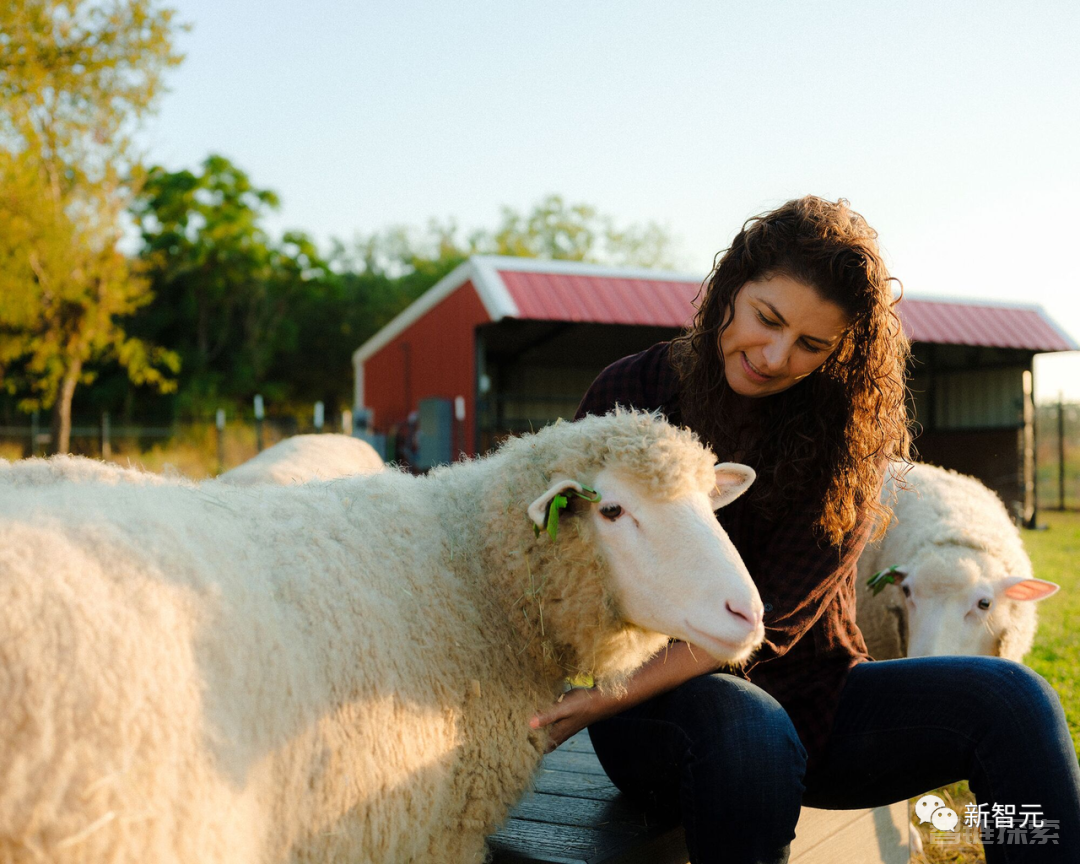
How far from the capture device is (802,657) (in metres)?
2.33

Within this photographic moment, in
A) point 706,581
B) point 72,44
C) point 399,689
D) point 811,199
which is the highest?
point 72,44

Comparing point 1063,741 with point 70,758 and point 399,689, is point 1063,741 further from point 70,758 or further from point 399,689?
point 70,758

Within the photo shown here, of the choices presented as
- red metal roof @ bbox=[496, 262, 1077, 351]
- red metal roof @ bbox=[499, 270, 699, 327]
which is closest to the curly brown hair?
red metal roof @ bbox=[496, 262, 1077, 351]

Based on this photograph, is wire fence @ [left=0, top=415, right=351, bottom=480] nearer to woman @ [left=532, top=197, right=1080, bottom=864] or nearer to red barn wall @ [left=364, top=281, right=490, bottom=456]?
red barn wall @ [left=364, top=281, right=490, bottom=456]

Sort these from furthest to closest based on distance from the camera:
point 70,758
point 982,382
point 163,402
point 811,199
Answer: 1. point 163,402
2. point 982,382
3. point 811,199
4. point 70,758

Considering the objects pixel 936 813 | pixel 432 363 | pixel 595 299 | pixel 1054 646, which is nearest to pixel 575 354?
pixel 432 363

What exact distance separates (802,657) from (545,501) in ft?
2.98

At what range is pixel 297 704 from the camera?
1633 millimetres

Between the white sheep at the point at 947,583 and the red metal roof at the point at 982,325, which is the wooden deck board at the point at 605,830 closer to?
the white sheep at the point at 947,583

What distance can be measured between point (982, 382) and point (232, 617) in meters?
20.3

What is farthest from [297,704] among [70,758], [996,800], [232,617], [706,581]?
[996,800]

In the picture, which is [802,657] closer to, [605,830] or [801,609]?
[801,609]

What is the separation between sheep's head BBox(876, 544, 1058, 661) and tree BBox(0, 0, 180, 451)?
15113 mm

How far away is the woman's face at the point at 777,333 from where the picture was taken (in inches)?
88.7
